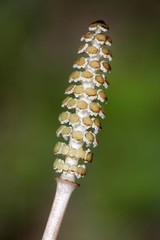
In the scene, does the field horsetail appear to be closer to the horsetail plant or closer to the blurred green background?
the horsetail plant

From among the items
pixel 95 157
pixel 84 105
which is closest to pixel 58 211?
pixel 84 105

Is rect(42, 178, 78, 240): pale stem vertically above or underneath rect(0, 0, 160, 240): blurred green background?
underneath

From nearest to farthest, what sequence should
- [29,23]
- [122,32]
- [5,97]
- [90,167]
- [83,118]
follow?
[83,118], [90,167], [5,97], [29,23], [122,32]

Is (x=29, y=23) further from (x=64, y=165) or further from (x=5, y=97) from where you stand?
(x=64, y=165)

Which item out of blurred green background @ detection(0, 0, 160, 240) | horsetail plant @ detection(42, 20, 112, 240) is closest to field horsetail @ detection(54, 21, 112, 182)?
horsetail plant @ detection(42, 20, 112, 240)

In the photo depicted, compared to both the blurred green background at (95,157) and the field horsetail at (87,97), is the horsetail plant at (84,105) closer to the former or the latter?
the field horsetail at (87,97)

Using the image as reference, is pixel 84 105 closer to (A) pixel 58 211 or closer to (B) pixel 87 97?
(B) pixel 87 97

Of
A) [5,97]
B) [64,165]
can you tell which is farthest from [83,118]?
[5,97]

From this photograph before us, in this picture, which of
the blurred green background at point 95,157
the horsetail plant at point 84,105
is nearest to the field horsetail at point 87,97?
the horsetail plant at point 84,105
